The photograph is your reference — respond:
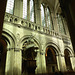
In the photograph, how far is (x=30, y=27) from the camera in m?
7.66

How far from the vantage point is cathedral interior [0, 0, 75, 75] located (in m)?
5.66

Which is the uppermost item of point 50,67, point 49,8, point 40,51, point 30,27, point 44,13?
point 49,8

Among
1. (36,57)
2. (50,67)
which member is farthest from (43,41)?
(50,67)

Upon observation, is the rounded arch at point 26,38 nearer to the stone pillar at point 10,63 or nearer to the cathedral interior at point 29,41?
the cathedral interior at point 29,41

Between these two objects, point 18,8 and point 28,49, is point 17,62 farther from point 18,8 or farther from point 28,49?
point 18,8

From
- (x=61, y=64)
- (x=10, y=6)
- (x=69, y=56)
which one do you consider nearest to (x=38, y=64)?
(x=61, y=64)

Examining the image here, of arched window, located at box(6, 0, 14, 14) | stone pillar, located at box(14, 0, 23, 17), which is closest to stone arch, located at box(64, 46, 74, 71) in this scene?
stone pillar, located at box(14, 0, 23, 17)

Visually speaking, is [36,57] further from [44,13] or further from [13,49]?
[44,13]

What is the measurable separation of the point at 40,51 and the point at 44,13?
6.17 meters

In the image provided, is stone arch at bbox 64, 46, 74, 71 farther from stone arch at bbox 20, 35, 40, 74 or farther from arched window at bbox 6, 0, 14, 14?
arched window at bbox 6, 0, 14, 14

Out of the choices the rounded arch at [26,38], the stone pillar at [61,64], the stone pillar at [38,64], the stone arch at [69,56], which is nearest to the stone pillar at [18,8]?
the rounded arch at [26,38]

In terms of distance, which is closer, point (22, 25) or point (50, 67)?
point (22, 25)

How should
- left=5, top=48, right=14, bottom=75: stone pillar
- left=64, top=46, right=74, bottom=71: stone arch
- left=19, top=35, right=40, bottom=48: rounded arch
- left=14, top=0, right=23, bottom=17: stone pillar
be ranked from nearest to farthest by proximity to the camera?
left=5, top=48, right=14, bottom=75: stone pillar, left=19, top=35, right=40, bottom=48: rounded arch, left=14, top=0, right=23, bottom=17: stone pillar, left=64, top=46, right=74, bottom=71: stone arch

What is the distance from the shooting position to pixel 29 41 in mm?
7137
